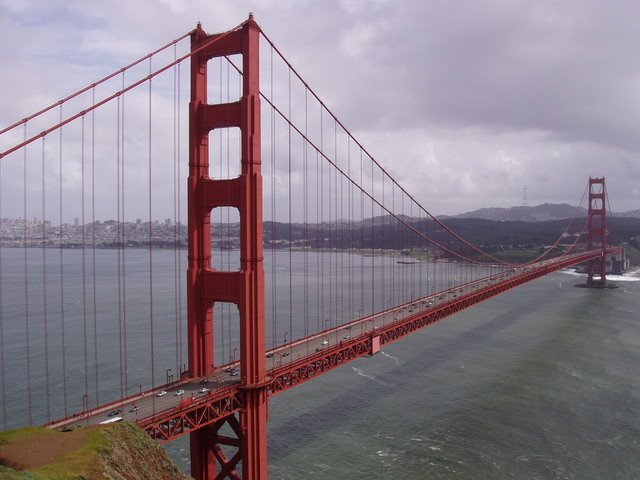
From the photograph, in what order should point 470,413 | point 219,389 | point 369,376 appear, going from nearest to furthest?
point 219,389 → point 470,413 → point 369,376

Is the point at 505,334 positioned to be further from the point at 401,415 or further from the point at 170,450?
the point at 170,450

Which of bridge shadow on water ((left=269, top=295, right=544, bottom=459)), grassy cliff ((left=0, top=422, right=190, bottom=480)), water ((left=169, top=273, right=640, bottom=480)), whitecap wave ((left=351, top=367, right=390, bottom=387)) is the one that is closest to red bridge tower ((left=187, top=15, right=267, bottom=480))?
water ((left=169, top=273, right=640, bottom=480))

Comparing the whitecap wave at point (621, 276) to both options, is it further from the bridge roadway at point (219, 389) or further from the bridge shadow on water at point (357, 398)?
the bridge roadway at point (219, 389)

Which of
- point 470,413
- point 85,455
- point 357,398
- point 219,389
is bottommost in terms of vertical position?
point 470,413

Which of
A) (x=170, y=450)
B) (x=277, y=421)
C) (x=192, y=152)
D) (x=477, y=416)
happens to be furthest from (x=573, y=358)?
(x=192, y=152)

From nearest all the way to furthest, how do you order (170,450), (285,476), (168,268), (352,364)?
(285,476)
(170,450)
(352,364)
(168,268)

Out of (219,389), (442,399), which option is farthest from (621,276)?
(219,389)

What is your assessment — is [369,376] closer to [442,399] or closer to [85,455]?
[442,399]
